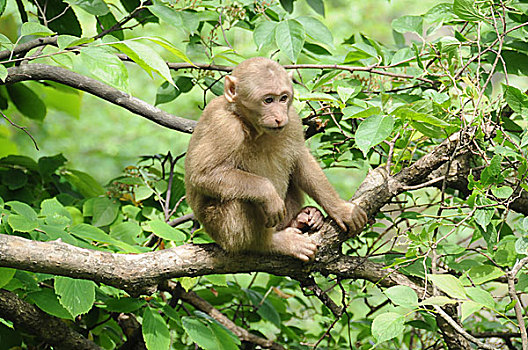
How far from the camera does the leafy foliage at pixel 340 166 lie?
254cm

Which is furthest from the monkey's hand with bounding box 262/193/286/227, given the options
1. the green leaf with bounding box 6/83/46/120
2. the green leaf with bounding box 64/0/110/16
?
the green leaf with bounding box 6/83/46/120

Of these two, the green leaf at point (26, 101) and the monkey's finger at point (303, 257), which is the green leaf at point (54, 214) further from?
the green leaf at point (26, 101)

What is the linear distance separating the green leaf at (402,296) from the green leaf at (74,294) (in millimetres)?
1330

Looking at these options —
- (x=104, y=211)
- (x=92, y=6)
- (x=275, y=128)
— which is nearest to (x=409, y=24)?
(x=275, y=128)

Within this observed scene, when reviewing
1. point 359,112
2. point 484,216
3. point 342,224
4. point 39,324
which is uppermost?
point 359,112

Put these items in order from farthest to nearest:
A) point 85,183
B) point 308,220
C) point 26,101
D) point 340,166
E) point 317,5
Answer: point 26,101 < point 85,183 < point 317,5 < point 340,166 < point 308,220

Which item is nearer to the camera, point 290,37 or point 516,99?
point 516,99

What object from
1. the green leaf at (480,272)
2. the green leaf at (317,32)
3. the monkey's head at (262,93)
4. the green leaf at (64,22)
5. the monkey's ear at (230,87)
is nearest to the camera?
the green leaf at (480,272)

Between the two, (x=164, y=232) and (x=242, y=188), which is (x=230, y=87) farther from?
(x=164, y=232)

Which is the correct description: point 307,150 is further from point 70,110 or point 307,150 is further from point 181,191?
point 70,110

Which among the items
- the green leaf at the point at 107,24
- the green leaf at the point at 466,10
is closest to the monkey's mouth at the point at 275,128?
the green leaf at the point at 466,10

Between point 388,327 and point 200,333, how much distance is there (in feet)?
3.94

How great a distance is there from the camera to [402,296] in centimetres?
226

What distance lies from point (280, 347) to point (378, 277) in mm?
1076
